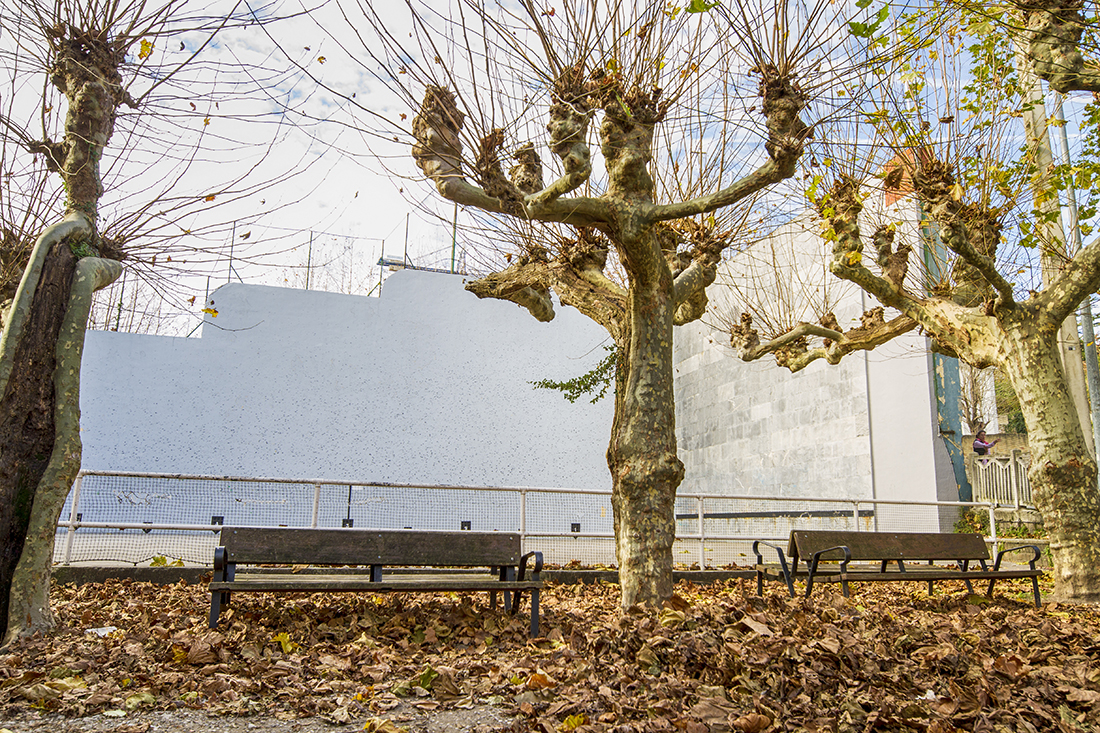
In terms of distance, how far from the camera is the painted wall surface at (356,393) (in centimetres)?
1580

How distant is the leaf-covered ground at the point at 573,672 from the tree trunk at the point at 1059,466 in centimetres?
244

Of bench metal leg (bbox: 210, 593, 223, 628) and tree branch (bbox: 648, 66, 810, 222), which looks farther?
tree branch (bbox: 648, 66, 810, 222)

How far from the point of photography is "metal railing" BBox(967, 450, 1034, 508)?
48.4 feet

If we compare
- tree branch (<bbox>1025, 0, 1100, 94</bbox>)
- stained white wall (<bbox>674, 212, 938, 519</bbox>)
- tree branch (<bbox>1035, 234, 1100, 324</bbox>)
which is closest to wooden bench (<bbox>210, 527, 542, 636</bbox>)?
tree branch (<bbox>1035, 234, 1100, 324</bbox>)

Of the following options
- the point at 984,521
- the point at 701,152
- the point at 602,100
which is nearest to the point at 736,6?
the point at 602,100

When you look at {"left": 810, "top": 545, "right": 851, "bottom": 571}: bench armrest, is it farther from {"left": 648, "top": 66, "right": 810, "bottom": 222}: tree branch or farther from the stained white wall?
the stained white wall

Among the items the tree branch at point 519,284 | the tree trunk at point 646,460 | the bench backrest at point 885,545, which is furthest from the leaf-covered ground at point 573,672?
the tree branch at point 519,284

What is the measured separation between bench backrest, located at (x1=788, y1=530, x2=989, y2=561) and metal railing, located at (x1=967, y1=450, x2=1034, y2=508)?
8.13 m

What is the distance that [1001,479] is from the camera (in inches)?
606

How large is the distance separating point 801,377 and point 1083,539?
A: 915 cm

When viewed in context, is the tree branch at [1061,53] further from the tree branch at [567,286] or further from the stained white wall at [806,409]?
the stained white wall at [806,409]

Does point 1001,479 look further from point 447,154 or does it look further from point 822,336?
point 447,154

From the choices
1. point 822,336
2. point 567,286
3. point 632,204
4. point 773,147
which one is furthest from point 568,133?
point 822,336

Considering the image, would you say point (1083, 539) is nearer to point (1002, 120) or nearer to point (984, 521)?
point (1002, 120)
